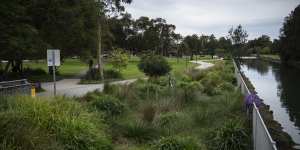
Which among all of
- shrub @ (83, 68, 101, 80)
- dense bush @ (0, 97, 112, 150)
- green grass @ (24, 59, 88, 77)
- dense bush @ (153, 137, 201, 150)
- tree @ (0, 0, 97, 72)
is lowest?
green grass @ (24, 59, 88, 77)

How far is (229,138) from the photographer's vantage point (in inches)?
417

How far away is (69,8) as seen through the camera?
81.7 ft

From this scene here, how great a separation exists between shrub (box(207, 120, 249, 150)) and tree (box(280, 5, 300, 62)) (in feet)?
243

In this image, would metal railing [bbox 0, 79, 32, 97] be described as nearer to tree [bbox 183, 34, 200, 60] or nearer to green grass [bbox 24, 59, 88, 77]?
green grass [bbox 24, 59, 88, 77]

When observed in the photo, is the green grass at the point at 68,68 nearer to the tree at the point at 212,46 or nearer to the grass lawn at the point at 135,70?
the grass lawn at the point at 135,70

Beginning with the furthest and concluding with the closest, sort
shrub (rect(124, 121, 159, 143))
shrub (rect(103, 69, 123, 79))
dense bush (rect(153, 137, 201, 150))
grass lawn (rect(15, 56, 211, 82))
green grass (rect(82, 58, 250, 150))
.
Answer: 1. shrub (rect(103, 69, 123, 79))
2. grass lawn (rect(15, 56, 211, 82))
3. shrub (rect(124, 121, 159, 143))
4. green grass (rect(82, 58, 250, 150))
5. dense bush (rect(153, 137, 201, 150))

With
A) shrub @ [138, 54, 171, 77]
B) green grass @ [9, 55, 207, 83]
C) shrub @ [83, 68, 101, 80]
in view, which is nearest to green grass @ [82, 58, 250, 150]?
shrub @ [138, 54, 171, 77]

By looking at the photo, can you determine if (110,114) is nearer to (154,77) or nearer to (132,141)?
(132,141)

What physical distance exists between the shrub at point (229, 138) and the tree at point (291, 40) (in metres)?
74.0

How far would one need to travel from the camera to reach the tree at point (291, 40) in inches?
3263

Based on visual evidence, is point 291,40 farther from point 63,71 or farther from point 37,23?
point 37,23

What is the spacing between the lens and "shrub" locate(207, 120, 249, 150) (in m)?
10.5

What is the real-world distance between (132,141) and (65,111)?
2.10 metres

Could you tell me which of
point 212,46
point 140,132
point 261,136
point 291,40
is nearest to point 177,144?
point 261,136
